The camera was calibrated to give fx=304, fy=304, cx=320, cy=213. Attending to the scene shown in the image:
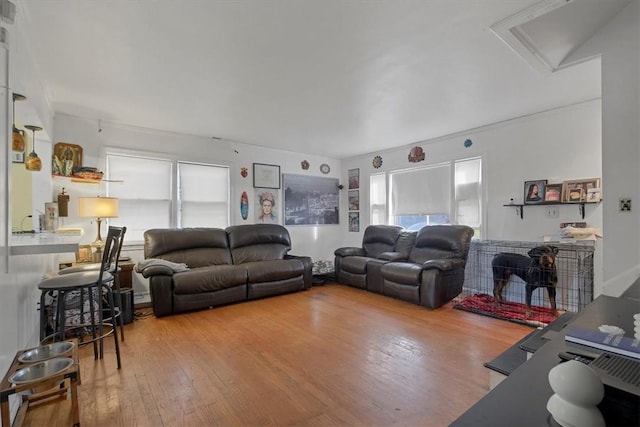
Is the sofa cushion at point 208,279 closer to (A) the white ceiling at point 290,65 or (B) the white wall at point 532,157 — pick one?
(A) the white ceiling at point 290,65

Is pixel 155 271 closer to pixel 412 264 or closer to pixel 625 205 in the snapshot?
pixel 412 264

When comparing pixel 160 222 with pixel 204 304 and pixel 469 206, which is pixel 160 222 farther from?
pixel 469 206

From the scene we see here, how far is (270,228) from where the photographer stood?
203 inches

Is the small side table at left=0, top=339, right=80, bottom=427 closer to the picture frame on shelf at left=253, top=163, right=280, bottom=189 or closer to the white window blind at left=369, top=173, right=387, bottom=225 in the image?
the picture frame on shelf at left=253, top=163, right=280, bottom=189

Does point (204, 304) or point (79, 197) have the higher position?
point (79, 197)

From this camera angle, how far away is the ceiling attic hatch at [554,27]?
1.87m

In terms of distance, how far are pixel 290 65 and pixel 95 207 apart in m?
2.81

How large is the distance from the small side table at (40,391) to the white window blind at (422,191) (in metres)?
4.73

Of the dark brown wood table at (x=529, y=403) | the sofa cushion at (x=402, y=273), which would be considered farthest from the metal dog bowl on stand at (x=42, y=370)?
the sofa cushion at (x=402, y=273)

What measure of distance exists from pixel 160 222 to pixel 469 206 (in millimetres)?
4602

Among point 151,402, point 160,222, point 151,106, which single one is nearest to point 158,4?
point 151,106

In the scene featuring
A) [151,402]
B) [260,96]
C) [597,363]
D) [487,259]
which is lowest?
[151,402]

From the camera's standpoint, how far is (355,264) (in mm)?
4809

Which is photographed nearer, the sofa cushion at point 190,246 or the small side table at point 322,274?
the sofa cushion at point 190,246
